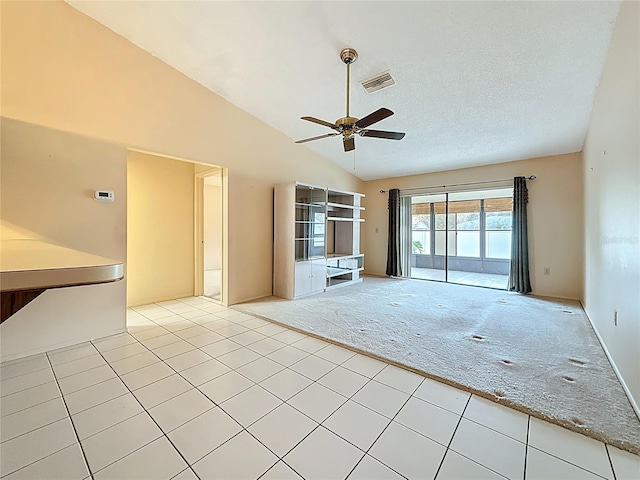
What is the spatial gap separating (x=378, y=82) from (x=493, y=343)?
319 cm

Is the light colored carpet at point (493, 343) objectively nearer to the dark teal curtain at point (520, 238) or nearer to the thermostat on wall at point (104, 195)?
the dark teal curtain at point (520, 238)

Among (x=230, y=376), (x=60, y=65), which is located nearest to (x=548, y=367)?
(x=230, y=376)

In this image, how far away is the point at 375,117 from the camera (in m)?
2.54

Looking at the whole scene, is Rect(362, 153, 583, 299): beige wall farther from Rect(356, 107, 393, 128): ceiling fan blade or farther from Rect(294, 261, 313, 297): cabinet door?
Rect(356, 107, 393, 128): ceiling fan blade

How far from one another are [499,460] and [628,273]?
5.74 ft

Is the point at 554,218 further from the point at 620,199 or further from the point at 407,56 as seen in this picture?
the point at 407,56

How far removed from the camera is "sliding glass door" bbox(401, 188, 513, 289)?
7.16 metres

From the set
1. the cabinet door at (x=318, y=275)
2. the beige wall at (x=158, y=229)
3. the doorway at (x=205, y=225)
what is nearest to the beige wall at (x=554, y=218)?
the cabinet door at (x=318, y=275)

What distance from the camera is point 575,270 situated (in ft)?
15.6

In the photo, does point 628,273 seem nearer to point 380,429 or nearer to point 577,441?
point 577,441

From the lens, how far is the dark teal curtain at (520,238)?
5.13 metres

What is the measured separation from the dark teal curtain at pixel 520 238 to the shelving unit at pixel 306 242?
10.2ft

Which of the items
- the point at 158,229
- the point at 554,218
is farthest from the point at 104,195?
the point at 554,218

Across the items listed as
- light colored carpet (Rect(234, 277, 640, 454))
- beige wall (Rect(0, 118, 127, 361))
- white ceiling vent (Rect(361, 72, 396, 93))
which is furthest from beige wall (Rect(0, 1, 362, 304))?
white ceiling vent (Rect(361, 72, 396, 93))
